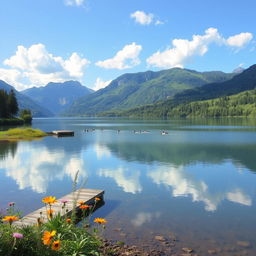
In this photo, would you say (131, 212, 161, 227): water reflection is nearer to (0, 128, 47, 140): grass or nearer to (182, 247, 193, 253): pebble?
(182, 247, 193, 253): pebble

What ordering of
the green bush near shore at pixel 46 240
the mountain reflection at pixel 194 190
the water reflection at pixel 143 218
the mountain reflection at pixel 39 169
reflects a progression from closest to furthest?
the green bush near shore at pixel 46 240, the water reflection at pixel 143 218, the mountain reflection at pixel 194 190, the mountain reflection at pixel 39 169

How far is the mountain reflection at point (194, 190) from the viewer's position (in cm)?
2603

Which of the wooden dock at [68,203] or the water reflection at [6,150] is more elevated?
the wooden dock at [68,203]

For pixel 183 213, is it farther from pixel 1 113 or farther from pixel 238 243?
pixel 1 113

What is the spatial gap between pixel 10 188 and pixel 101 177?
37.0 ft

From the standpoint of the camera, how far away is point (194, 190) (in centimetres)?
2986

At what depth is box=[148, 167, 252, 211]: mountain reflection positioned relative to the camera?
2603cm

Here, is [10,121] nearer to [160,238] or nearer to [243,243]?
[160,238]

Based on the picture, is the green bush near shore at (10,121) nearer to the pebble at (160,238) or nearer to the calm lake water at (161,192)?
the calm lake water at (161,192)

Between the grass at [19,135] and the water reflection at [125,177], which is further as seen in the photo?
the grass at [19,135]

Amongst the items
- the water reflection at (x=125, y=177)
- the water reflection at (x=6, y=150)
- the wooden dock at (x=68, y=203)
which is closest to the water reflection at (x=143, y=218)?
the wooden dock at (x=68, y=203)

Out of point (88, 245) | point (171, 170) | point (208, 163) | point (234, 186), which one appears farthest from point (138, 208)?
point (208, 163)

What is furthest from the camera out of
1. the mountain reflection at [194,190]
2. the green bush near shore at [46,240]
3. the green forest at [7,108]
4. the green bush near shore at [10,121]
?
the green forest at [7,108]

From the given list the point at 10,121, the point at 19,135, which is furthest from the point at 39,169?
the point at 10,121
